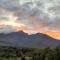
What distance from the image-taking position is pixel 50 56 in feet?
255

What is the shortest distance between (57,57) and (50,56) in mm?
3046

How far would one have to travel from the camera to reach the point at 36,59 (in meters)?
76.8

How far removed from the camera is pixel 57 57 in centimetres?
7512

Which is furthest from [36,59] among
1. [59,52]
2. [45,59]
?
[59,52]

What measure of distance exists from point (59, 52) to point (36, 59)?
769cm

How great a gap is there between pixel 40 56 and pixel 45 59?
4.68m

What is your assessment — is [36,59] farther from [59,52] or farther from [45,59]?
[59,52]

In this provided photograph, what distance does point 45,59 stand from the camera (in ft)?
248

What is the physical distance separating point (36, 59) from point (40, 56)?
11.9 feet

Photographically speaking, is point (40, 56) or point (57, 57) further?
point (40, 56)

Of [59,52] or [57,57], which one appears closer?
[57,57]

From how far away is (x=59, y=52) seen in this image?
262 feet

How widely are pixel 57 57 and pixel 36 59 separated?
19.8 feet

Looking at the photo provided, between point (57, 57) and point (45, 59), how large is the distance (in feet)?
11.1
